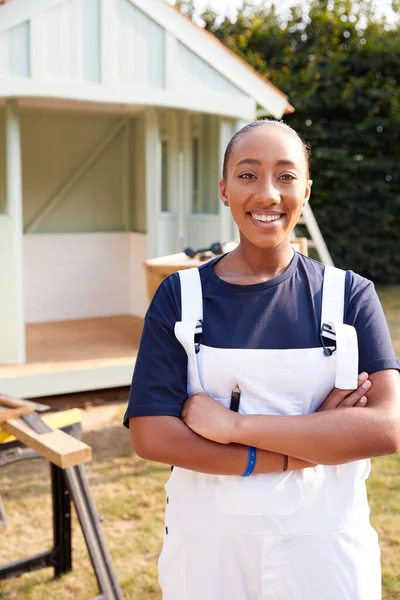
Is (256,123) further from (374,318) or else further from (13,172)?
(13,172)

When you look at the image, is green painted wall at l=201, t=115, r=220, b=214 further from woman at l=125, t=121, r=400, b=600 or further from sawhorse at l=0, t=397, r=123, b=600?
woman at l=125, t=121, r=400, b=600

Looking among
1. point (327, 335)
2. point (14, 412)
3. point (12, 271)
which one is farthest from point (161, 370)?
point (12, 271)

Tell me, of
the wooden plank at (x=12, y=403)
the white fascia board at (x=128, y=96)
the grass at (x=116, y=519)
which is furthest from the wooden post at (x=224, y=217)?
the wooden plank at (x=12, y=403)

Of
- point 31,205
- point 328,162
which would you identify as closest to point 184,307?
point 31,205

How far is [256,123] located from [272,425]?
716 mm

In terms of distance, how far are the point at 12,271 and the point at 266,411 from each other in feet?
16.9

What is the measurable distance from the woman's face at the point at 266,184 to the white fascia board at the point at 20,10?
492 cm

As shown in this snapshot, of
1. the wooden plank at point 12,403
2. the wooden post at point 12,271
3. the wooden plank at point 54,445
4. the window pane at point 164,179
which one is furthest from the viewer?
the window pane at point 164,179

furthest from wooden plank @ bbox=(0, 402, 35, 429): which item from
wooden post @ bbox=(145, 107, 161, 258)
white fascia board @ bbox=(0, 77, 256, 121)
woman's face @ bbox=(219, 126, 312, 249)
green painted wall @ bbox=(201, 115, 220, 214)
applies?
green painted wall @ bbox=(201, 115, 220, 214)

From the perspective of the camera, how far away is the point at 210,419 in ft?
5.46

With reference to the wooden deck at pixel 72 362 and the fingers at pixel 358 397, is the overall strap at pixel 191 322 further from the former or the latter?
the wooden deck at pixel 72 362

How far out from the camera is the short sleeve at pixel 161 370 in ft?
5.55

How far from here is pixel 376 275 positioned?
1456 cm

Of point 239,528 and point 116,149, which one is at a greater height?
point 116,149
